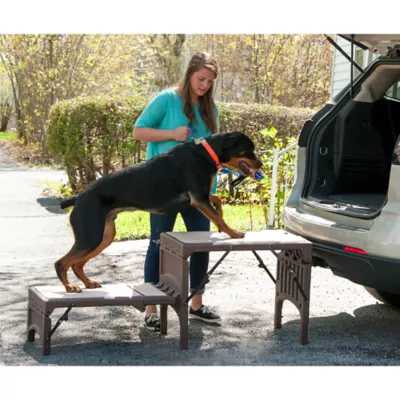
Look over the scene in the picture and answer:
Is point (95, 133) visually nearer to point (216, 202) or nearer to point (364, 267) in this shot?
point (216, 202)

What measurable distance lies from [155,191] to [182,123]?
56cm

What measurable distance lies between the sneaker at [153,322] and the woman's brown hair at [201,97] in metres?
1.29

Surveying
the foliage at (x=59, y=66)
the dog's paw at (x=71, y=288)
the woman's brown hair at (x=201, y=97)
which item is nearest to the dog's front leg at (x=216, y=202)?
the woman's brown hair at (x=201, y=97)

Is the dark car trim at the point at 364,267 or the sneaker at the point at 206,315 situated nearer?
the dark car trim at the point at 364,267

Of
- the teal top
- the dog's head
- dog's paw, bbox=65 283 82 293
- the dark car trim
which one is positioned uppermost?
the teal top

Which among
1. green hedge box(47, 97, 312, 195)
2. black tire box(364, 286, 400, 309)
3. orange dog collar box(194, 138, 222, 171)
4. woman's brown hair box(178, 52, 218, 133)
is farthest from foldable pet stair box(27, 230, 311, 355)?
green hedge box(47, 97, 312, 195)

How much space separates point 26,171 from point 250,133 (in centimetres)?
841

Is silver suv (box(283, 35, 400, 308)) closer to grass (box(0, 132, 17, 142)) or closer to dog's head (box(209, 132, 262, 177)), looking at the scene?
dog's head (box(209, 132, 262, 177))

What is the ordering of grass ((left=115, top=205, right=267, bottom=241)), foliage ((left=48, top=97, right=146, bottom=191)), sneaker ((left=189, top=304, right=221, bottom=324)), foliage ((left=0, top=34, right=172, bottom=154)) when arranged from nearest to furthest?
sneaker ((left=189, top=304, right=221, bottom=324)) < grass ((left=115, top=205, right=267, bottom=241)) < foliage ((left=48, top=97, right=146, bottom=191)) < foliage ((left=0, top=34, right=172, bottom=154))

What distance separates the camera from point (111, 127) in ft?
35.4

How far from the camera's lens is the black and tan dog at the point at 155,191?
4.24 m

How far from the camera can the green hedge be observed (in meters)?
10.8

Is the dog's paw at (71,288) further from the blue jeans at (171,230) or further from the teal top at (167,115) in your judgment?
the teal top at (167,115)

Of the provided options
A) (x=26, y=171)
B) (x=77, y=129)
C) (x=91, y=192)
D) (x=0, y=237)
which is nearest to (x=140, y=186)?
(x=91, y=192)
